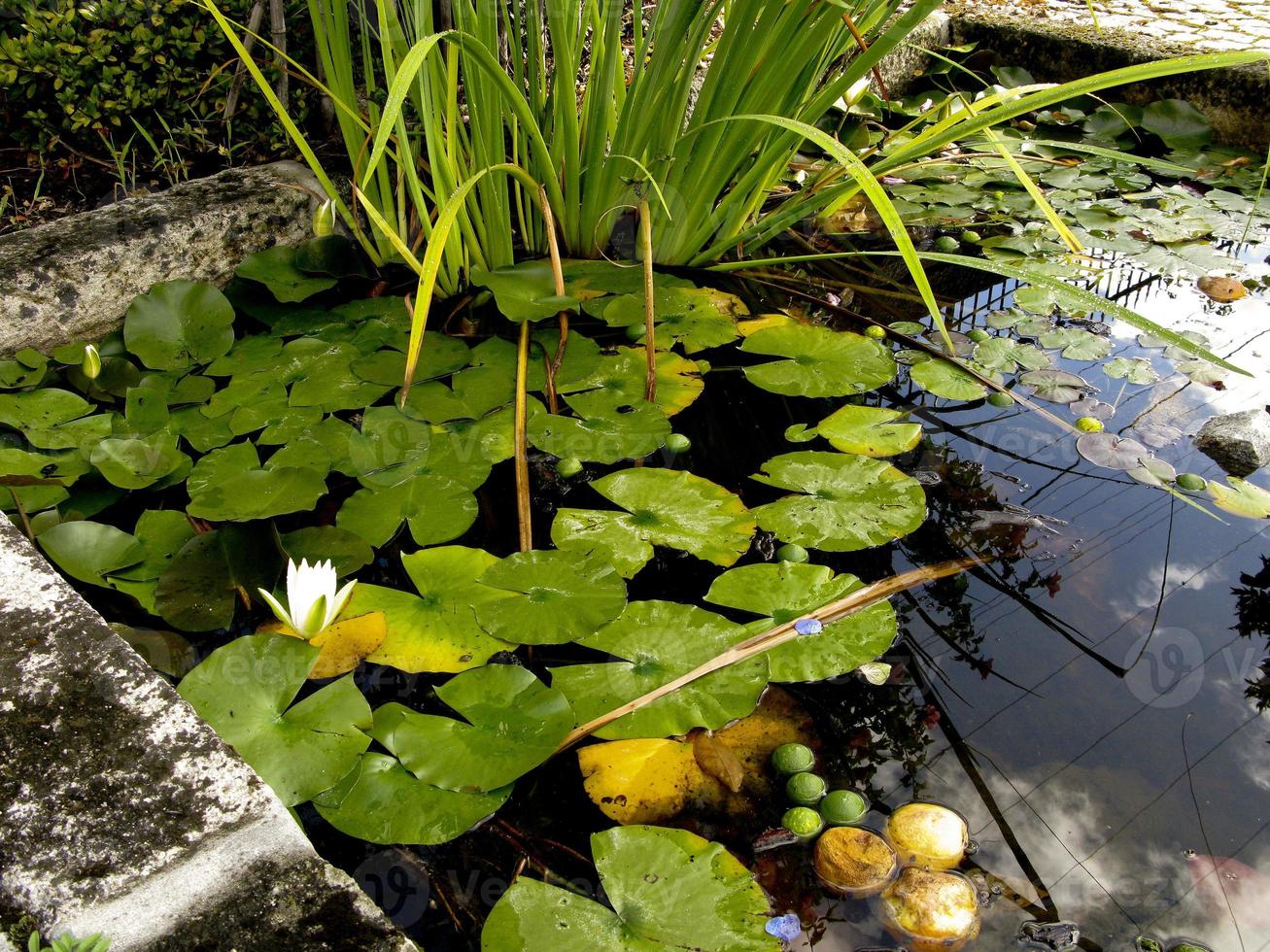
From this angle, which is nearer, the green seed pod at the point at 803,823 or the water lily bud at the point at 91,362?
the green seed pod at the point at 803,823

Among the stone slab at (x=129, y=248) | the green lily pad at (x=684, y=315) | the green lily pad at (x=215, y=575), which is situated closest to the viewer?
the green lily pad at (x=215, y=575)

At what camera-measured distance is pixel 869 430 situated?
5.31 ft

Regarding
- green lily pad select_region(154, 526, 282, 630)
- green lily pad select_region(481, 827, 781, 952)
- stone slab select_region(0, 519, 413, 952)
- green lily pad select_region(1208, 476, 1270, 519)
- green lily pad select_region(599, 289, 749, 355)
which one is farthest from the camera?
green lily pad select_region(599, 289, 749, 355)

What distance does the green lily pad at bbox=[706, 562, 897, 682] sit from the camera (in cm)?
117

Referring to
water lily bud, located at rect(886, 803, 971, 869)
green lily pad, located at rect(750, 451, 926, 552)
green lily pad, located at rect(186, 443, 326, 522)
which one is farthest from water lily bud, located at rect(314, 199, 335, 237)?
water lily bud, located at rect(886, 803, 971, 869)

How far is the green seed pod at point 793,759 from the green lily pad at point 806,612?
0.10 meters

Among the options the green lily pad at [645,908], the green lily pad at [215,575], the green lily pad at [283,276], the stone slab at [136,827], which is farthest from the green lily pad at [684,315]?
the stone slab at [136,827]

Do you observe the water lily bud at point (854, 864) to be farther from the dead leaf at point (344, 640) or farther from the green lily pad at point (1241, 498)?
the green lily pad at point (1241, 498)

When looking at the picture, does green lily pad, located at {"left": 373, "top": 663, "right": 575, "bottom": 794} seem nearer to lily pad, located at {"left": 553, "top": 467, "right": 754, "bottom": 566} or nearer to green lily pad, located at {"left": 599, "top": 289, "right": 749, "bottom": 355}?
lily pad, located at {"left": 553, "top": 467, "right": 754, "bottom": 566}

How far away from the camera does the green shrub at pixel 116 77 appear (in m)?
1.98

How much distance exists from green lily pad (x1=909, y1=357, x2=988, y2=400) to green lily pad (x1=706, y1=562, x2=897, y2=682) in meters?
0.60

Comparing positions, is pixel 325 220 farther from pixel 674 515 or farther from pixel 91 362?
pixel 674 515

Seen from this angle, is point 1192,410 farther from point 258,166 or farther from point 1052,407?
point 258,166

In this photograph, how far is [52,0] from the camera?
82.1 inches
